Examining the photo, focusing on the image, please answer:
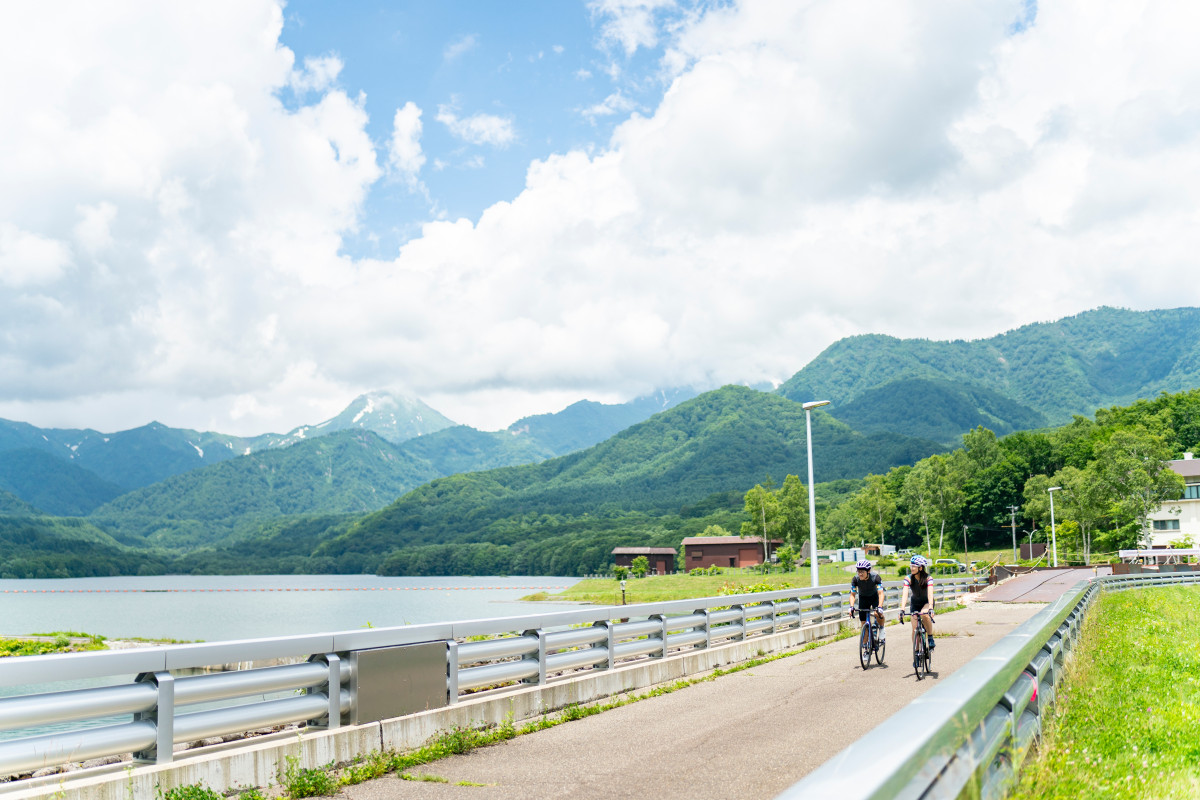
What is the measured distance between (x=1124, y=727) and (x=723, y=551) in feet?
415

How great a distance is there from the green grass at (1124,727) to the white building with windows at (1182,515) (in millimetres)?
89910

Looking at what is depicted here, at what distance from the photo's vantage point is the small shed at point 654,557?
14850 cm

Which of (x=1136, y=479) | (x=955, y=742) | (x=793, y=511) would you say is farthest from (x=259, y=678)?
(x=793, y=511)

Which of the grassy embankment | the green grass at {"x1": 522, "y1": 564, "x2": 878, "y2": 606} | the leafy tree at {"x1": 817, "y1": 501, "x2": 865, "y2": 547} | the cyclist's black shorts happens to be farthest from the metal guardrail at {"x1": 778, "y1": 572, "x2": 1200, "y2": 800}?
the leafy tree at {"x1": 817, "y1": 501, "x2": 865, "y2": 547}

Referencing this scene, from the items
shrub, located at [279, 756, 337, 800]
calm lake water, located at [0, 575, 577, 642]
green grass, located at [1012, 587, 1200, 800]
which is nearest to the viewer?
green grass, located at [1012, 587, 1200, 800]

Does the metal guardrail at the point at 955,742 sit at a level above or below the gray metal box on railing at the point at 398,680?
above

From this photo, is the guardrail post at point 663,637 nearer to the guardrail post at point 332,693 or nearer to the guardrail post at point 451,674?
the guardrail post at point 451,674

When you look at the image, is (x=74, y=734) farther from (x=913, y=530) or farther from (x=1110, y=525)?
(x=913, y=530)

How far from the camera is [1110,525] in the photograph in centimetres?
10506

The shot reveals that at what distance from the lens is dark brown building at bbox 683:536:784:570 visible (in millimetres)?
131250

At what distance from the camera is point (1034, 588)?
50438mm

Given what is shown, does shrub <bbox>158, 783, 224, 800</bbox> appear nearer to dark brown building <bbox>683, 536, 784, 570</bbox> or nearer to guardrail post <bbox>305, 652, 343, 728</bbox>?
guardrail post <bbox>305, 652, 343, 728</bbox>

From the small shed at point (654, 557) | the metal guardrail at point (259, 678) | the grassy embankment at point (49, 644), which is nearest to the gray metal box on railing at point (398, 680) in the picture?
the metal guardrail at point (259, 678)

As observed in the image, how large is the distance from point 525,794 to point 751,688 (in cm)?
757
